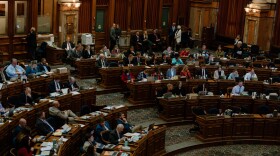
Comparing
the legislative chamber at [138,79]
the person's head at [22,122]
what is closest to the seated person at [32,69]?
the legislative chamber at [138,79]

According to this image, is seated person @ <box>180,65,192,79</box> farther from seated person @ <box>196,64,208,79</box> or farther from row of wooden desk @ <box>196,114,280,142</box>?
row of wooden desk @ <box>196,114,280,142</box>

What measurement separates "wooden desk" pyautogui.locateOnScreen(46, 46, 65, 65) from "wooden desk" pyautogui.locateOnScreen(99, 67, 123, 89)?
10.7 feet

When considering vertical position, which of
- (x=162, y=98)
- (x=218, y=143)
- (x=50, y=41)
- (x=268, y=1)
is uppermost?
(x=268, y=1)

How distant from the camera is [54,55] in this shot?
74.4 ft

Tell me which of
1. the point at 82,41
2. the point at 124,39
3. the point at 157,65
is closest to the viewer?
the point at 157,65

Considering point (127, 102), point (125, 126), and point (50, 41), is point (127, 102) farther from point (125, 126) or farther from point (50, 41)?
point (50, 41)

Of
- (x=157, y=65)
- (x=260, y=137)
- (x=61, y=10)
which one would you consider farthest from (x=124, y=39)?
(x=260, y=137)

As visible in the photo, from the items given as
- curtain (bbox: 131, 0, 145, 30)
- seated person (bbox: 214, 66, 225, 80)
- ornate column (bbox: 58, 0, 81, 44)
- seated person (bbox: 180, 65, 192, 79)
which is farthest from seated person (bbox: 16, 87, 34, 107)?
curtain (bbox: 131, 0, 145, 30)

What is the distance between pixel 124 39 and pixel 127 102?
902 centimetres

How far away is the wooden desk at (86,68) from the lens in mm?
21047

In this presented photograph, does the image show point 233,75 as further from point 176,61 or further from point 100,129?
point 100,129

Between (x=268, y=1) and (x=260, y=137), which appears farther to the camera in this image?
(x=268, y=1)

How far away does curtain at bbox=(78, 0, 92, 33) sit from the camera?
1017 inches

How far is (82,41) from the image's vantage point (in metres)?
25.5
